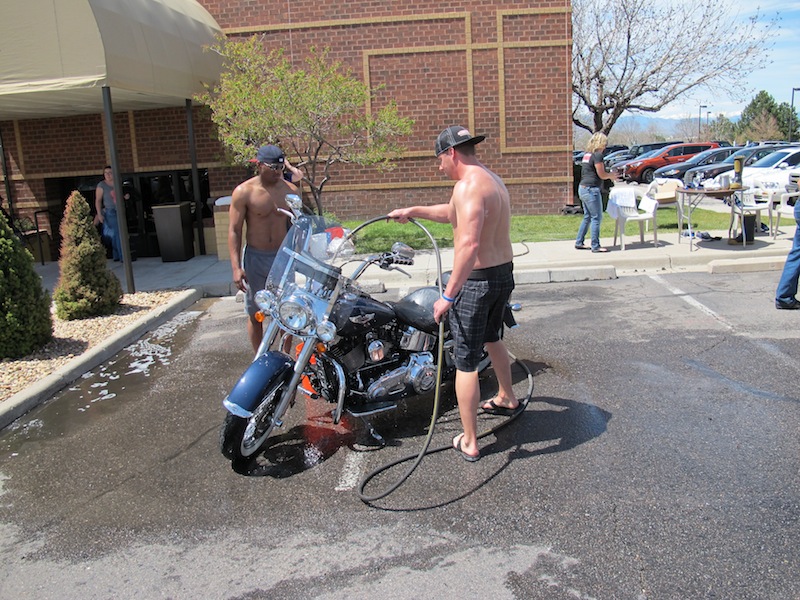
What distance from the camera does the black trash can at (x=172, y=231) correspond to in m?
12.4

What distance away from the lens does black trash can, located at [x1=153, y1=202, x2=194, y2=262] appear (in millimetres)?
12375

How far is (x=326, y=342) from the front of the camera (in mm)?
4387

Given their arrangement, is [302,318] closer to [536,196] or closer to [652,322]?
[652,322]

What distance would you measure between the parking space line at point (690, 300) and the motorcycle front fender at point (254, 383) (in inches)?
180

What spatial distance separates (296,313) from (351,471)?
1012mm

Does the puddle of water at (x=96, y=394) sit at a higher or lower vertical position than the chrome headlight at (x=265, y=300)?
lower

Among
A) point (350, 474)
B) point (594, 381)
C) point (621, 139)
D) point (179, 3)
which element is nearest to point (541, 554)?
point (350, 474)

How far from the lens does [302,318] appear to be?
4.12 m

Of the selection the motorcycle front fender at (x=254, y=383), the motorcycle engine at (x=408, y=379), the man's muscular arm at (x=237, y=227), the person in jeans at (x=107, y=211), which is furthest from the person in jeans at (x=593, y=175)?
the person in jeans at (x=107, y=211)

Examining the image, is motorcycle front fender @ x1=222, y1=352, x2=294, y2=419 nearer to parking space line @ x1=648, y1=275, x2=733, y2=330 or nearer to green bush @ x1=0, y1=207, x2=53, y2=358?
green bush @ x1=0, y1=207, x2=53, y2=358

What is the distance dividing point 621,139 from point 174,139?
321 feet

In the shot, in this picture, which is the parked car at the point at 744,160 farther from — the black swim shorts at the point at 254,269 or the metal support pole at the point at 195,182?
the black swim shorts at the point at 254,269

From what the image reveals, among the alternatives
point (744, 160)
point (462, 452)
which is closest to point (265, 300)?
point (462, 452)

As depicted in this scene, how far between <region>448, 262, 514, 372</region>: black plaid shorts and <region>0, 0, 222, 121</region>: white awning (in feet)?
23.3
